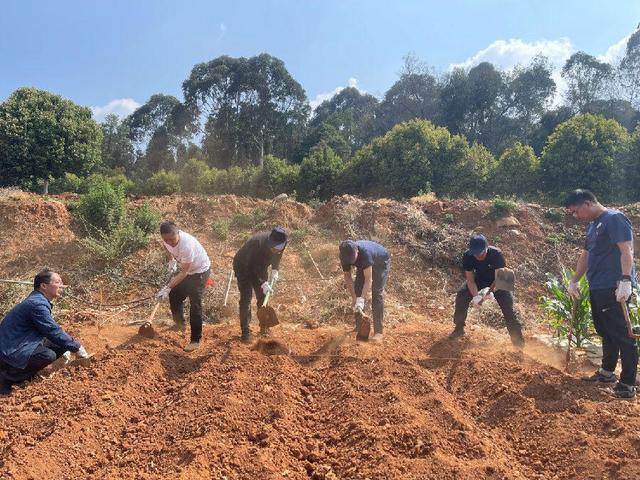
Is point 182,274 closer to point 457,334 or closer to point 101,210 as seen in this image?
point 457,334

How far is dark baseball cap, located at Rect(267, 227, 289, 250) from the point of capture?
15.4ft

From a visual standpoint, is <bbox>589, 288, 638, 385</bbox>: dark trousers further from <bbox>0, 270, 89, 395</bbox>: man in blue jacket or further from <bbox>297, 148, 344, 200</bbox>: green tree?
<bbox>297, 148, 344, 200</bbox>: green tree

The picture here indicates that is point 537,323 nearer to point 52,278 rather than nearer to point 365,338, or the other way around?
point 365,338

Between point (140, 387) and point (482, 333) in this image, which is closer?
point (140, 387)

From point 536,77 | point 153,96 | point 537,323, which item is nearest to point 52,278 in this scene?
point 537,323

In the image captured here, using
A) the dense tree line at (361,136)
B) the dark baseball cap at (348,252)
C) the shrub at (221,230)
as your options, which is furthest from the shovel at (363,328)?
the dense tree line at (361,136)

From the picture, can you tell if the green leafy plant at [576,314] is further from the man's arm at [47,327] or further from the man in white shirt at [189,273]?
the man's arm at [47,327]

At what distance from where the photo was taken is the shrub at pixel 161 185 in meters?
18.5

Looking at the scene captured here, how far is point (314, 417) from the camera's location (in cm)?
358

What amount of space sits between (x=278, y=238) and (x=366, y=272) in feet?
3.28

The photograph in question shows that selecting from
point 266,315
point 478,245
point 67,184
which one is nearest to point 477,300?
point 478,245

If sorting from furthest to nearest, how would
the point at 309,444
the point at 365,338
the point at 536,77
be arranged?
the point at 536,77 → the point at 365,338 → the point at 309,444

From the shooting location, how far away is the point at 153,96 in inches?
1171

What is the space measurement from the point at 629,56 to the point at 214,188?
2140 centimetres
